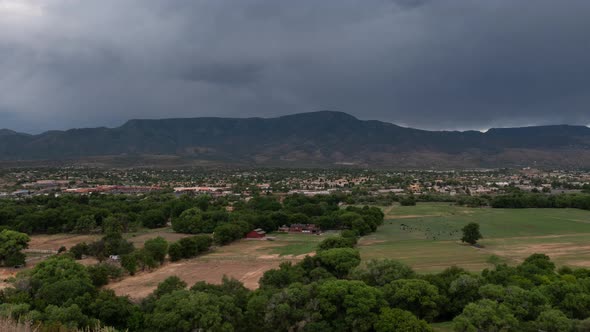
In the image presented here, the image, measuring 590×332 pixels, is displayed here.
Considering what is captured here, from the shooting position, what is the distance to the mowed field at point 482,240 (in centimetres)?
4731

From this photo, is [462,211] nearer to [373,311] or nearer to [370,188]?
[370,188]

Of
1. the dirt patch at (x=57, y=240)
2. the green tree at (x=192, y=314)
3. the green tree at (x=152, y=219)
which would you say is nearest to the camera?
the green tree at (x=192, y=314)

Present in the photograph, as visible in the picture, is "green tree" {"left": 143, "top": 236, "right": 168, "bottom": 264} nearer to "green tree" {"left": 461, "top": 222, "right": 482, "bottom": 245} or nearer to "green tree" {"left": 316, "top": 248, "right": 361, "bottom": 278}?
"green tree" {"left": 316, "top": 248, "right": 361, "bottom": 278}

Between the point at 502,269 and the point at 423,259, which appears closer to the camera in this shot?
the point at 502,269

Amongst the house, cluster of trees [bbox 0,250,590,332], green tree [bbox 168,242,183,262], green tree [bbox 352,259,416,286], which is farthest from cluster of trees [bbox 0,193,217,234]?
green tree [bbox 352,259,416,286]

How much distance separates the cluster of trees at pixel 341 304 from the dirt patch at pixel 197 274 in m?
7.43

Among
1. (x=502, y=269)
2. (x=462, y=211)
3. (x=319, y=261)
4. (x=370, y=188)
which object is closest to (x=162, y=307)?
(x=319, y=261)

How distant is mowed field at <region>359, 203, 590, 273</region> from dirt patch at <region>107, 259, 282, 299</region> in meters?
12.2

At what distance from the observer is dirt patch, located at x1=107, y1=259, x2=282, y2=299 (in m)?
39.3

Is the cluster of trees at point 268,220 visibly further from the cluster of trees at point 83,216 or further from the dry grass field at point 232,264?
the cluster of trees at point 83,216

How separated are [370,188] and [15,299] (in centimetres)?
11032

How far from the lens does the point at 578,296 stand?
26656 mm

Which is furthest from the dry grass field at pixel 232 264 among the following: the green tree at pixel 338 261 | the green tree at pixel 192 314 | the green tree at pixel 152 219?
the green tree at pixel 152 219

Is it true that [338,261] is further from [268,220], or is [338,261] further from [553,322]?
[268,220]
